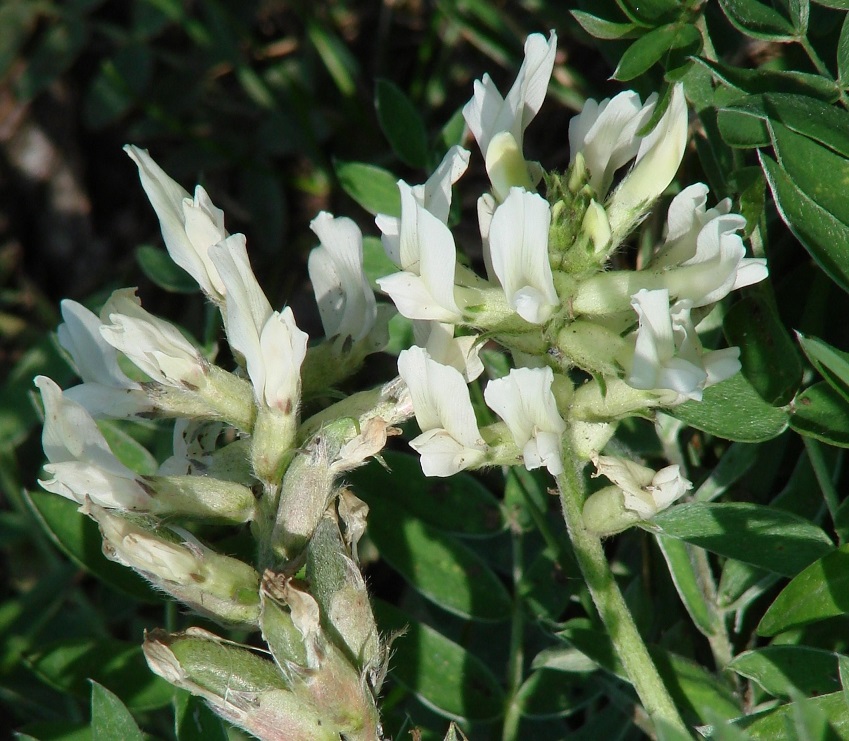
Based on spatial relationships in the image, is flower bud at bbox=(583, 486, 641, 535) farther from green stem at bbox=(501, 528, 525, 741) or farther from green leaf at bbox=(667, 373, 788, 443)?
green stem at bbox=(501, 528, 525, 741)

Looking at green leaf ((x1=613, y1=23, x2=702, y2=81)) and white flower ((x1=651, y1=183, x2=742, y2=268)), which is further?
green leaf ((x1=613, y1=23, x2=702, y2=81))

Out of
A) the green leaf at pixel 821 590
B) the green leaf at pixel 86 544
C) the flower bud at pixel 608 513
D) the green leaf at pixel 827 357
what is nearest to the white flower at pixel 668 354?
the green leaf at pixel 827 357

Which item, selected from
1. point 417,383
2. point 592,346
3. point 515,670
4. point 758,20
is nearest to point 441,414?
point 417,383

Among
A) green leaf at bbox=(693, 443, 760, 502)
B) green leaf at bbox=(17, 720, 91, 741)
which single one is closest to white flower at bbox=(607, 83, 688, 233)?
green leaf at bbox=(693, 443, 760, 502)

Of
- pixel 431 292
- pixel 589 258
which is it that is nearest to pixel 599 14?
pixel 589 258

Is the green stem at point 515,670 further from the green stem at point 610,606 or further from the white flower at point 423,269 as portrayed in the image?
the white flower at point 423,269

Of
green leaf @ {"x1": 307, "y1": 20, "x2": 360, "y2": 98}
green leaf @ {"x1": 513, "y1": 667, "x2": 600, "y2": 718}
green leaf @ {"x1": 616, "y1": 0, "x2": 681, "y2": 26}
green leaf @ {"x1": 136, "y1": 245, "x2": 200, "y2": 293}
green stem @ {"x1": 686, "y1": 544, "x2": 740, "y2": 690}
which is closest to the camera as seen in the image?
green leaf @ {"x1": 616, "y1": 0, "x2": 681, "y2": 26}

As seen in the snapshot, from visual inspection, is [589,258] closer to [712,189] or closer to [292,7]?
[712,189]
